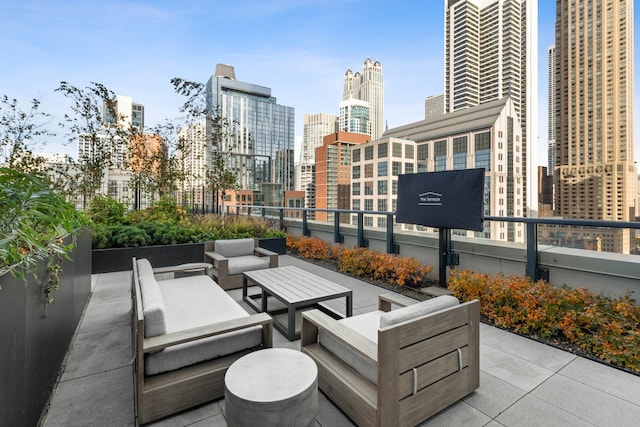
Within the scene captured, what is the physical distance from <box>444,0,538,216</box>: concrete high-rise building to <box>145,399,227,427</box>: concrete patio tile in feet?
327

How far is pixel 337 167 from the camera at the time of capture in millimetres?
84062

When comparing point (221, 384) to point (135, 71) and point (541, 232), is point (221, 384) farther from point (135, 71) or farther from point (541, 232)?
point (135, 71)

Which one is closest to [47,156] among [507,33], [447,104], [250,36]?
[250,36]

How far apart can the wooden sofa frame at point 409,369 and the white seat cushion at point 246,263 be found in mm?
2818

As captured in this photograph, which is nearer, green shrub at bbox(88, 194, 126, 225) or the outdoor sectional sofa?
the outdoor sectional sofa

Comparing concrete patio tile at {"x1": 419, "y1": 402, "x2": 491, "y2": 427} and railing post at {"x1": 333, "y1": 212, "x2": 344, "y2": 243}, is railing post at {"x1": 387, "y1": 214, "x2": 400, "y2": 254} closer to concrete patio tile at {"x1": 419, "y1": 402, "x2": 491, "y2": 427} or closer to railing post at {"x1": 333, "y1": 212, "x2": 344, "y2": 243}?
railing post at {"x1": 333, "y1": 212, "x2": 344, "y2": 243}

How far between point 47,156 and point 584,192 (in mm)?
81228

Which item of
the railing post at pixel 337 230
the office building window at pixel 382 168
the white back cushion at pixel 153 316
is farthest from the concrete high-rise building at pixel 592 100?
the white back cushion at pixel 153 316

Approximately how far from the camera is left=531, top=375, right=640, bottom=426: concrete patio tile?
6.54 feet

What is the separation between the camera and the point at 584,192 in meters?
62.8

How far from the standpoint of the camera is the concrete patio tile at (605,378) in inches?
89.6

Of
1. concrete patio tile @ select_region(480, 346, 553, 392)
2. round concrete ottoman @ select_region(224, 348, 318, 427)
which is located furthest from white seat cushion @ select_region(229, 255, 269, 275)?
Result: concrete patio tile @ select_region(480, 346, 553, 392)

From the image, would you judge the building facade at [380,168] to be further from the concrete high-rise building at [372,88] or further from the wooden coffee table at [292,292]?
the concrete high-rise building at [372,88]

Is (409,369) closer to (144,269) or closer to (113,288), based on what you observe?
(144,269)
